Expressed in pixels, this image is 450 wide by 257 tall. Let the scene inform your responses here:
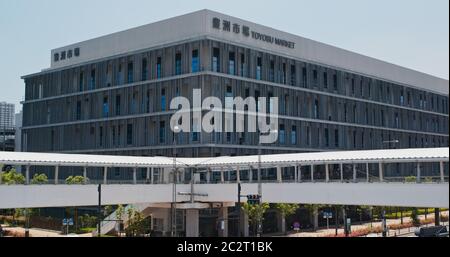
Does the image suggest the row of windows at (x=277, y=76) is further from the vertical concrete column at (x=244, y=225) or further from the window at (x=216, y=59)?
the vertical concrete column at (x=244, y=225)

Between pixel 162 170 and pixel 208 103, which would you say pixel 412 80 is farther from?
pixel 162 170

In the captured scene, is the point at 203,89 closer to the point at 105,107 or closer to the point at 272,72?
the point at 272,72

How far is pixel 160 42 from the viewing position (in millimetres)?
73438

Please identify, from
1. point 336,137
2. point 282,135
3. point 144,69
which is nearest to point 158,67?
point 144,69

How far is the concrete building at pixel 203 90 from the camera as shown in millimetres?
69000

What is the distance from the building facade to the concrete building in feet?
0.51

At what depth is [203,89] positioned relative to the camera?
67188 millimetres

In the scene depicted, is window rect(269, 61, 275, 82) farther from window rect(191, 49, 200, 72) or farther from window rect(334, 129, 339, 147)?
window rect(334, 129, 339, 147)

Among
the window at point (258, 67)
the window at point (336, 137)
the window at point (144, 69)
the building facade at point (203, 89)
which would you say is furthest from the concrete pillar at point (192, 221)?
the window at point (336, 137)

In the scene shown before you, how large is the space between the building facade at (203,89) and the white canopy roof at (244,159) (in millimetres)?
12744

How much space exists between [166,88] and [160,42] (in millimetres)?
6758

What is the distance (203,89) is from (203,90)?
126 mm

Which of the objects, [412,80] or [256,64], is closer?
[256,64]
